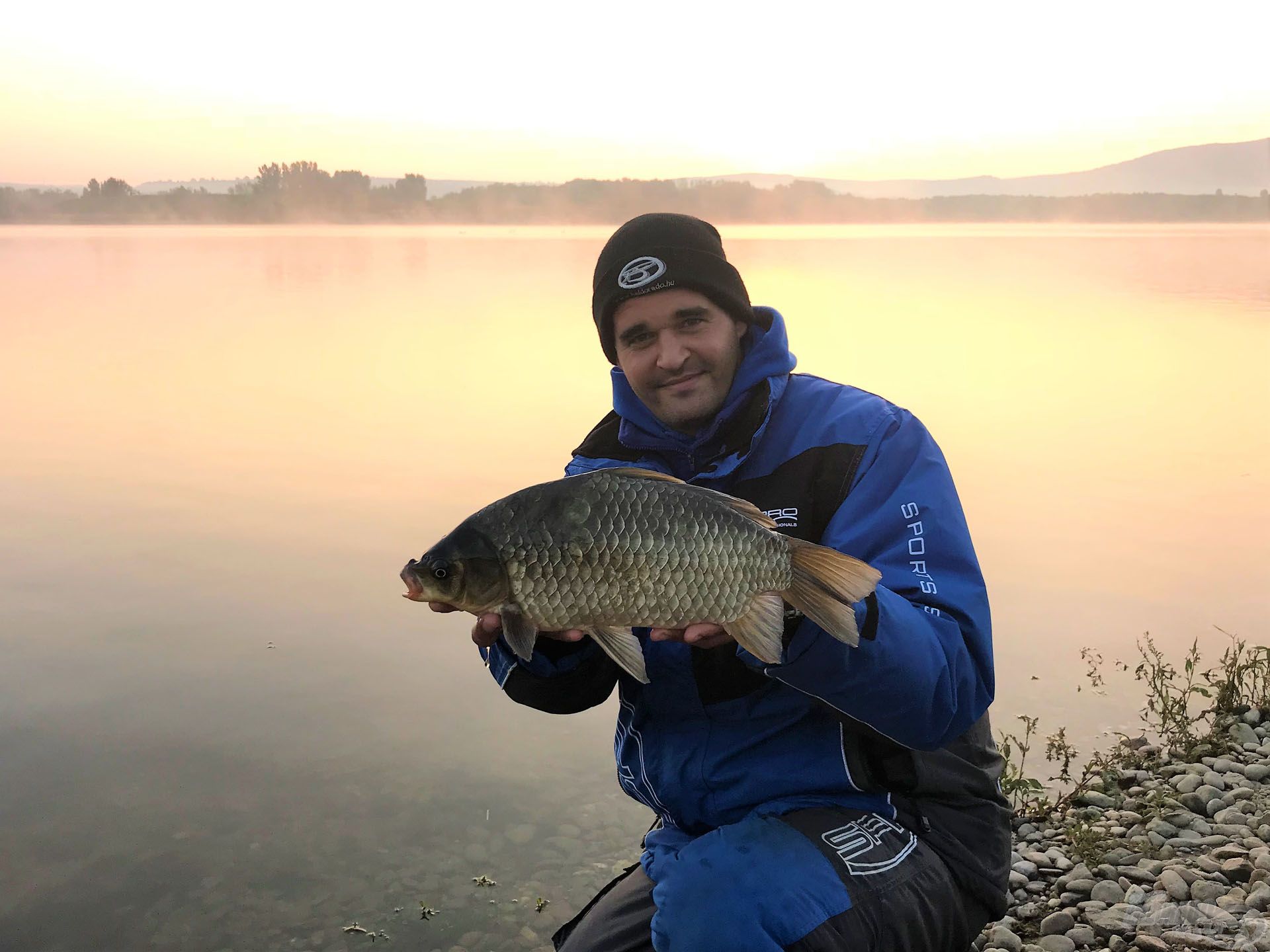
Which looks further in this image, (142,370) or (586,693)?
(142,370)

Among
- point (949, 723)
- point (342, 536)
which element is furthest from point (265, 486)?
point (949, 723)

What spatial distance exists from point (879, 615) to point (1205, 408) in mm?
11759

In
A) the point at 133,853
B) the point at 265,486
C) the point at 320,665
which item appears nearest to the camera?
the point at 133,853

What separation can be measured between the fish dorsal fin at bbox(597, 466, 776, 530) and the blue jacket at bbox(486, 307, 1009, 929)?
201 mm

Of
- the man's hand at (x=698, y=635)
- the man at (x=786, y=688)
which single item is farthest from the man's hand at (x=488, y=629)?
the man's hand at (x=698, y=635)

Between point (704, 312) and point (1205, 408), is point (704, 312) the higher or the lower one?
the higher one

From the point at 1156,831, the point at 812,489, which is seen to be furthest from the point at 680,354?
the point at 1156,831

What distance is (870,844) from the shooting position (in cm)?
217

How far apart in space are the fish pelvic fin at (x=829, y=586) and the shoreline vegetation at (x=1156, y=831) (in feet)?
4.90

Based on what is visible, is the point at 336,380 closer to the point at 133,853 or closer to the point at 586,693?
the point at 133,853

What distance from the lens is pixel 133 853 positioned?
12.5ft

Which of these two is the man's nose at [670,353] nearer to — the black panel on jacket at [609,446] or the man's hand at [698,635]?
the black panel on jacket at [609,446]

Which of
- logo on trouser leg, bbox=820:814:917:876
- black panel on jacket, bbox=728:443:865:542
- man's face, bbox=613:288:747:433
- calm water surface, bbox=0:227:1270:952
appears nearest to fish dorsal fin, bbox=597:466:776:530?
black panel on jacket, bbox=728:443:865:542

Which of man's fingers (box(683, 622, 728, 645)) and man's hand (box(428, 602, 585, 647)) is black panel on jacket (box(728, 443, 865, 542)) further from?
man's hand (box(428, 602, 585, 647))
